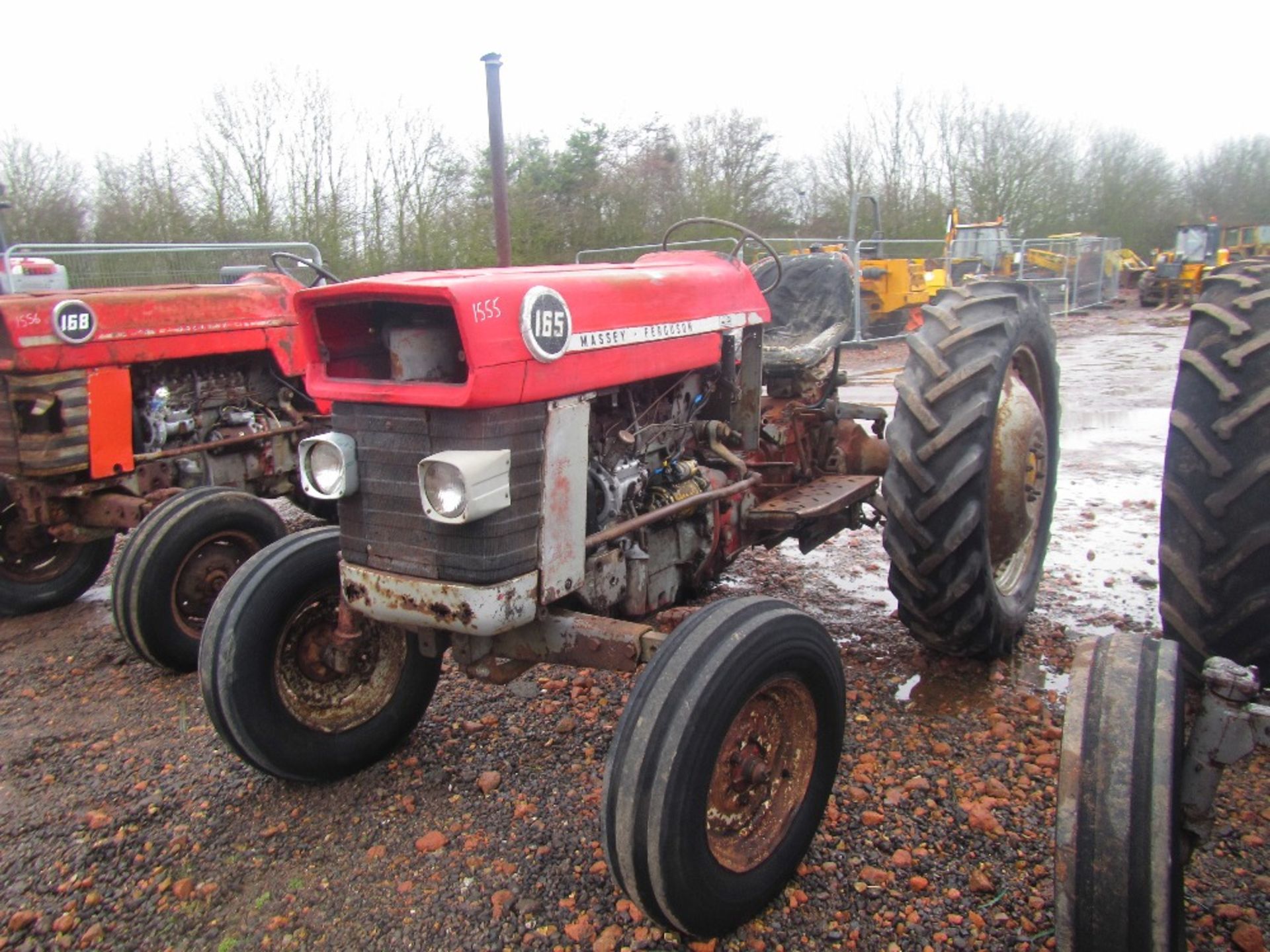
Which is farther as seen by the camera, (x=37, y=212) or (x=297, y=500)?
(x=37, y=212)

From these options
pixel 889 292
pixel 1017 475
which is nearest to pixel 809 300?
pixel 1017 475

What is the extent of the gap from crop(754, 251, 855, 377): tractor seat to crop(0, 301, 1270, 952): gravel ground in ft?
4.44

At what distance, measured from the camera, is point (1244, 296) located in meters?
2.81

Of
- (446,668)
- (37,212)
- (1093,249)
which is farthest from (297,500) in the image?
(1093,249)

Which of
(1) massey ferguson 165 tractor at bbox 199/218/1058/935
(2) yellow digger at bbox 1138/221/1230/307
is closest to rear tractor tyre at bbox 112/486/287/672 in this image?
(1) massey ferguson 165 tractor at bbox 199/218/1058/935

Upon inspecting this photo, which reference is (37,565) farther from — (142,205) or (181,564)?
(142,205)

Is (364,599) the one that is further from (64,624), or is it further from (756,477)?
(64,624)

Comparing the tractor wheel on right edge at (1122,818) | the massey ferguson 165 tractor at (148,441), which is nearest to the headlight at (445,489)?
the tractor wheel on right edge at (1122,818)

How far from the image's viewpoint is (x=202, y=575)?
411 centimetres

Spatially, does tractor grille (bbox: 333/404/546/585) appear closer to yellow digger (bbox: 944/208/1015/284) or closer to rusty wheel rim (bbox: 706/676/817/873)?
rusty wheel rim (bbox: 706/676/817/873)

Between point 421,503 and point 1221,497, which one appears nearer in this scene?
point 421,503

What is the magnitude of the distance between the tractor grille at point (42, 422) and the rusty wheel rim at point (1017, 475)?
4.10 m

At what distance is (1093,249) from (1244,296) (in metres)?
19.6

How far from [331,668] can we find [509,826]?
0.77 m
